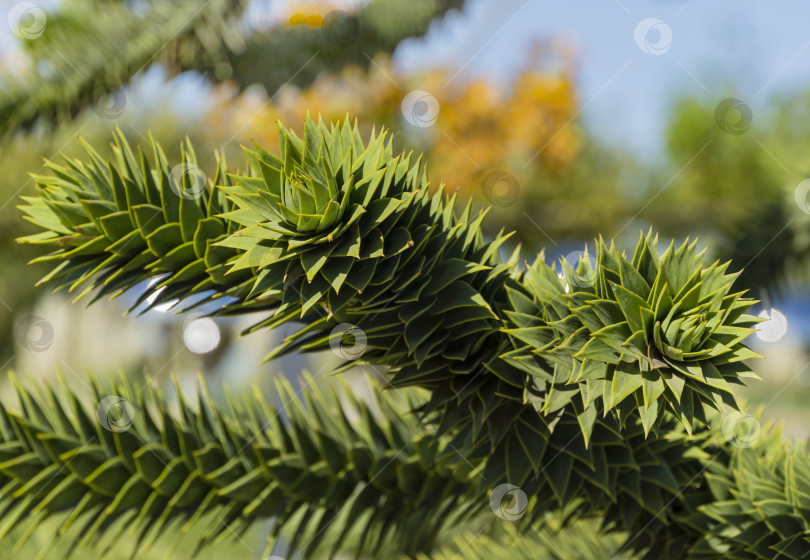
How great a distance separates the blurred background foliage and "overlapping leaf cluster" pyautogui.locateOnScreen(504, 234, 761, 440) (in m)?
0.21

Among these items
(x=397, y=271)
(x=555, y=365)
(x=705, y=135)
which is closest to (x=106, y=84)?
(x=397, y=271)

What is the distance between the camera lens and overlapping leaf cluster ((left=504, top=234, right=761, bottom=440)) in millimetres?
634

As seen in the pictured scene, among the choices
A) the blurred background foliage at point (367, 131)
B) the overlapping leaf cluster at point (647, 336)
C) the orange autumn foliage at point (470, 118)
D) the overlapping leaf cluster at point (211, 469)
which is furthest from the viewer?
the orange autumn foliage at point (470, 118)

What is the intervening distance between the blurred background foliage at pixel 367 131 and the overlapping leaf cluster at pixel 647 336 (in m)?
0.21

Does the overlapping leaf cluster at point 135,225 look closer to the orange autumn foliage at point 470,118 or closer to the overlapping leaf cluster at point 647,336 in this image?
the overlapping leaf cluster at point 647,336

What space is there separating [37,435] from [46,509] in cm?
10

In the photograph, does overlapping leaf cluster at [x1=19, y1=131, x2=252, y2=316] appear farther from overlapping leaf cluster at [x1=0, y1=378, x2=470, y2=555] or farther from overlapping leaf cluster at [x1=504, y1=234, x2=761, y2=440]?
overlapping leaf cluster at [x1=504, y1=234, x2=761, y2=440]

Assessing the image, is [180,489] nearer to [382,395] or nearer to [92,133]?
[382,395]

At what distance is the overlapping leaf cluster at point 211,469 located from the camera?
3.13ft

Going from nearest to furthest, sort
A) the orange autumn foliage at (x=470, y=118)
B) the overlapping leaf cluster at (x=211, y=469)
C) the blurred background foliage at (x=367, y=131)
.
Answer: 1. the overlapping leaf cluster at (x=211, y=469)
2. the blurred background foliage at (x=367, y=131)
3. the orange autumn foliage at (x=470, y=118)

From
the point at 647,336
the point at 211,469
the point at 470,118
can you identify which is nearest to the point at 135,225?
the point at 211,469

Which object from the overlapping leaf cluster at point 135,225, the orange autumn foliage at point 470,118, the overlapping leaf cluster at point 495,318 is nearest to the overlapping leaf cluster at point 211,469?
the overlapping leaf cluster at point 495,318

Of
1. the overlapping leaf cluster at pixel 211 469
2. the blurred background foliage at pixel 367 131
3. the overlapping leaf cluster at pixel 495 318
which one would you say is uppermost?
the blurred background foliage at pixel 367 131

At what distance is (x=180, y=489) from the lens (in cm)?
96
